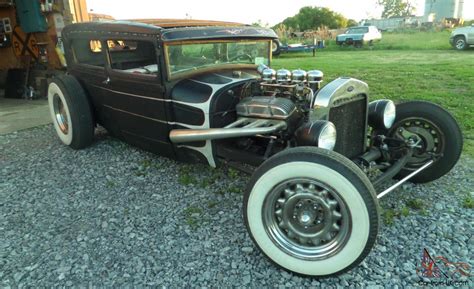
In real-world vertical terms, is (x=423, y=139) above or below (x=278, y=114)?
below

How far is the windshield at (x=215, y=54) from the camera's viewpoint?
2.91 m

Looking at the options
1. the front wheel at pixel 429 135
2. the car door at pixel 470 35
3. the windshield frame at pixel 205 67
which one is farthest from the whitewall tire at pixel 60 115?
the car door at pixel 470 35

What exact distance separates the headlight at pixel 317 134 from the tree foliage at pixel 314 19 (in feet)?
136

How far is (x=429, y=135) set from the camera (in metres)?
2.92

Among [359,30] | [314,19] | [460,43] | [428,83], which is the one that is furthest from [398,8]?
[428,83]

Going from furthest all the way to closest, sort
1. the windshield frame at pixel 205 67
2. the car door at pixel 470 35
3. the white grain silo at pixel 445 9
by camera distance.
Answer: the white grain silo at pixel 445 9 < the car door at pixel 470 35 < the windshield frame at pixel 205 67

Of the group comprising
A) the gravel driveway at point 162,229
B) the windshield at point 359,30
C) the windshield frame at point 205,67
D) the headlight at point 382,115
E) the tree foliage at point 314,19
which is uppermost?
the tree foliage at point 314,19

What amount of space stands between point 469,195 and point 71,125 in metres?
3.93

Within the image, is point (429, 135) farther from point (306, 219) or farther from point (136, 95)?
point (136, 95)

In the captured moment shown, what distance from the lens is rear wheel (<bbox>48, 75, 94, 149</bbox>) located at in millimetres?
3807

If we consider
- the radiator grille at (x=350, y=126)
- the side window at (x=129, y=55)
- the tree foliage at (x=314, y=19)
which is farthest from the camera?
the tree foliage at (x=314, y=19)

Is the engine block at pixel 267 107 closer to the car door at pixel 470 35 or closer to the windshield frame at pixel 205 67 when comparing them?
the windshield frame at pixel 205 67

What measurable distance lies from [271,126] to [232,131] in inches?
11.3

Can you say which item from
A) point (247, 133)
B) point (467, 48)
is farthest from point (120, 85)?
point (467, 48)
